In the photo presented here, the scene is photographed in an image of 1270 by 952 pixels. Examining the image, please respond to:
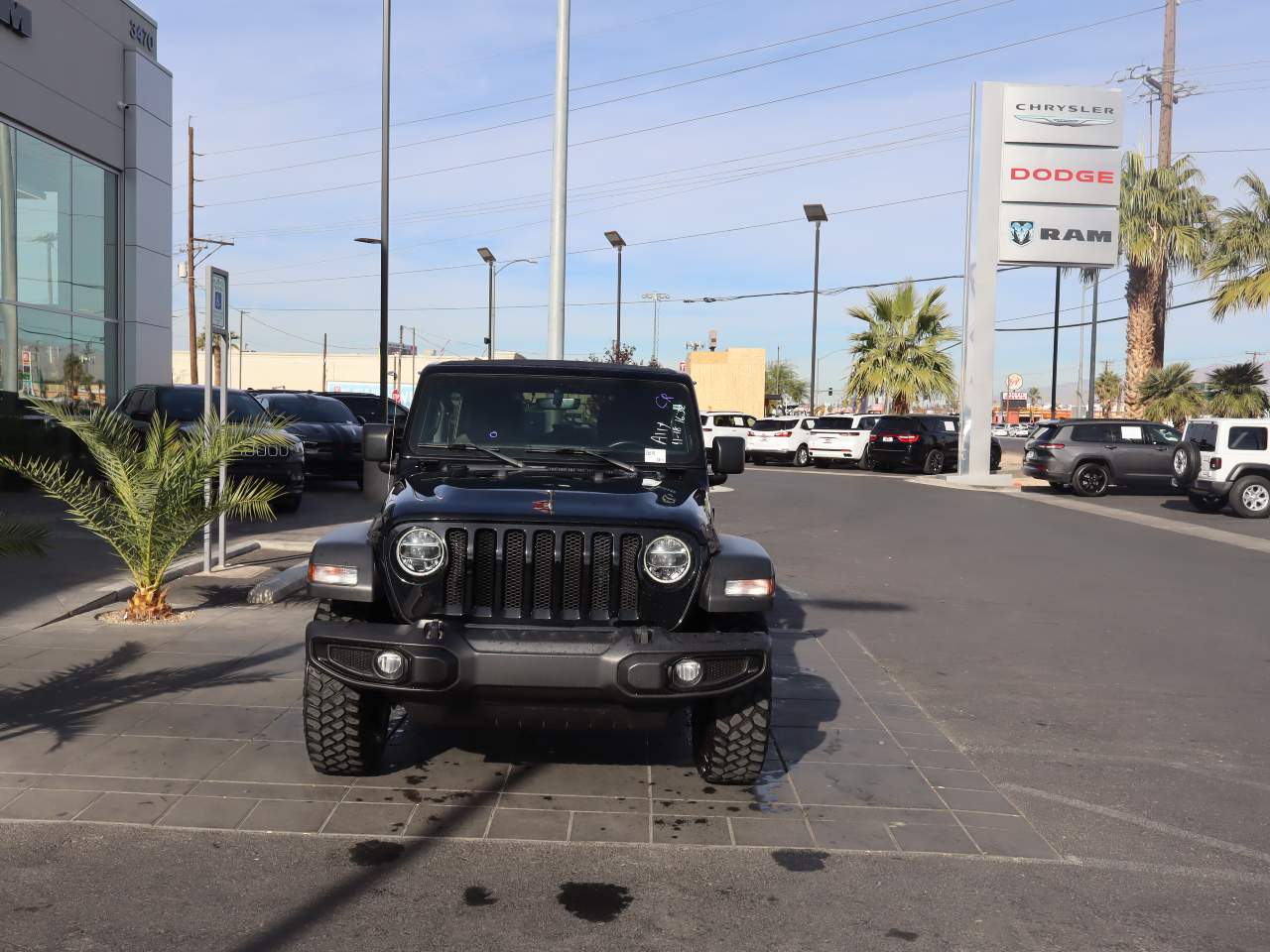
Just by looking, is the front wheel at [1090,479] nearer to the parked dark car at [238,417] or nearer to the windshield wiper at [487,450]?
the parked dark car at [238,417]

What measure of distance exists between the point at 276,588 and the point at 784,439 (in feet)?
94.3

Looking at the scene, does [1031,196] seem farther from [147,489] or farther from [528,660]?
[528,660]

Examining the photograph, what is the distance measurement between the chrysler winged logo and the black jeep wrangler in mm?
27227

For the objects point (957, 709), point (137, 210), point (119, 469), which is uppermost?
point (137, 210)

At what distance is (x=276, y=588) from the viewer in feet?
31.3

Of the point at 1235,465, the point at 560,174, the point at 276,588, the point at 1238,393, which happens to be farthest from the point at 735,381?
the point at 276,588

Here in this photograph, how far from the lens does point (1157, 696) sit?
24.0 ft

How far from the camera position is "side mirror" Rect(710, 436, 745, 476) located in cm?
655

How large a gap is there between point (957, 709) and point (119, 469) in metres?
5.94

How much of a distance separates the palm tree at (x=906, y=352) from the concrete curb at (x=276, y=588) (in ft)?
102

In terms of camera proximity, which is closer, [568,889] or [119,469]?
[568,889]

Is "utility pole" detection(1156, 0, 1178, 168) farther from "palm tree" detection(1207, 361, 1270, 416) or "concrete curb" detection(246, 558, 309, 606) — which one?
"concrete curb" detection(246, 558, 309, 606)

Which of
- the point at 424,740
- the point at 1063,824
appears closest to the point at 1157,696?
the point at 1063,824

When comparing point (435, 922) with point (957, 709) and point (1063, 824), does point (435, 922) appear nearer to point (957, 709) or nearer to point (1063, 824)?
point (1063, 824)
